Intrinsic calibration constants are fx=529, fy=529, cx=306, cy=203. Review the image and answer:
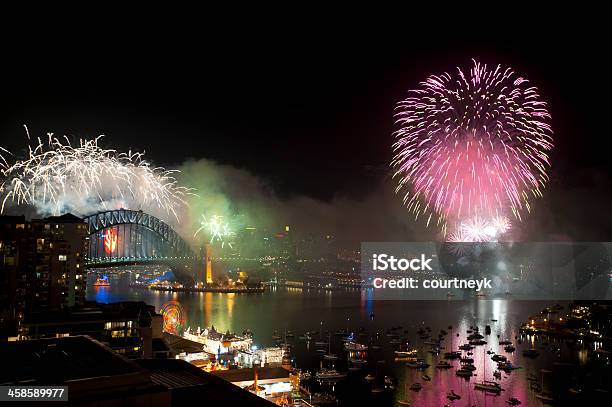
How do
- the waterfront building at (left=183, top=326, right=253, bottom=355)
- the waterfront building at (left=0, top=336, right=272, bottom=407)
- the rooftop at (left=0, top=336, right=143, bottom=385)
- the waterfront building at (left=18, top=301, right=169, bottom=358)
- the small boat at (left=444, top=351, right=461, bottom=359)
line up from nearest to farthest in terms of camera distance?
1. the waterfront building at (left=0, top=336, right=272, bottom=407)
2. the rooftop at (left=0, top=336, right=143, bottom=385)
3. the waterfront building at (left=18, top=301, right=169, bottom=358)
4. the waterfront building at (left=183, top=326, right=253, bottom=355)
5. the small boat at (left=444, top=351, right=461, bottom=359)

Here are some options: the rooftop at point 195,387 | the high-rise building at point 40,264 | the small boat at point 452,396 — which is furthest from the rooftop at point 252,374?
the high-rise building at point 40,264

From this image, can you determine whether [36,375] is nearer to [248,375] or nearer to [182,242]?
[248,375]

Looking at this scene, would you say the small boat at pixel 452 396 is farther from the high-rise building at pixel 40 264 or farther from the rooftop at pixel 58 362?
the high-rise building at pixel 40 264

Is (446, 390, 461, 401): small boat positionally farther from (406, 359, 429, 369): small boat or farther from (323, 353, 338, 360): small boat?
(323, 353, 338, 360): small boat

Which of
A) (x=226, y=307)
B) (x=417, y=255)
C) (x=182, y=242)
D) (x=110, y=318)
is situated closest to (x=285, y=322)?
(x=226, y=307)

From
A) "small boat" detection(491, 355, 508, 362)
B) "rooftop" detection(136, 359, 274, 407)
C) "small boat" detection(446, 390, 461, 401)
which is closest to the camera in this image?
"rooftop" detection(136, 359, 274, 407)

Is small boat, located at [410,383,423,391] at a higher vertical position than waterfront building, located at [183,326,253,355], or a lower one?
lower

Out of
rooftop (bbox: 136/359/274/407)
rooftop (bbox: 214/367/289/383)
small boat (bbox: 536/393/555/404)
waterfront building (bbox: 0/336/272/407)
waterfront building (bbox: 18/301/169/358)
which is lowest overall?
small boat (bbox: 536/393/555/404)
